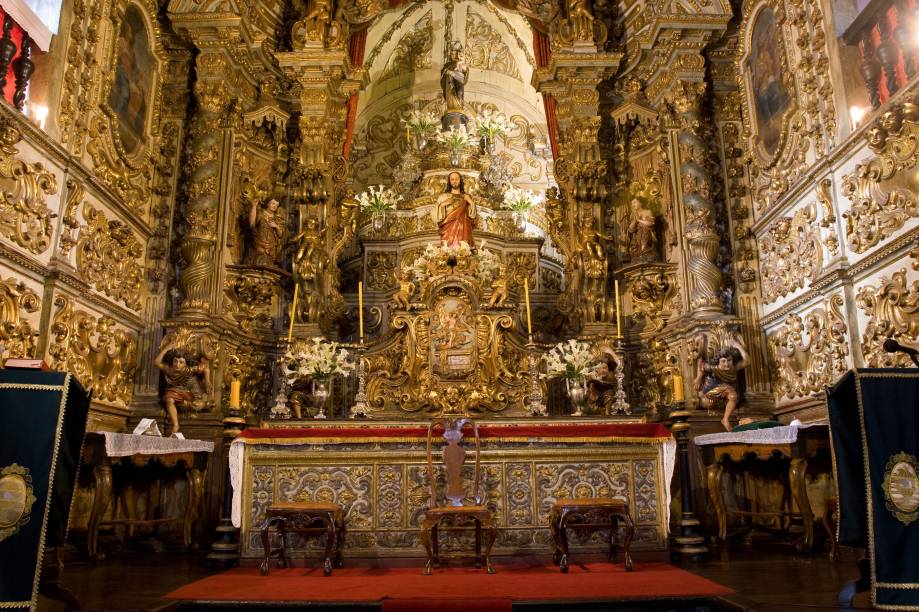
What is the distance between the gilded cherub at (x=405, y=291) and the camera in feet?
30.9

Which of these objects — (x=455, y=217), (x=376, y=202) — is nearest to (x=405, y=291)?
(x=455, y=217)

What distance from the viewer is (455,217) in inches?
383

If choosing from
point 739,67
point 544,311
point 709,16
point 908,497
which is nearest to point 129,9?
point 544,311

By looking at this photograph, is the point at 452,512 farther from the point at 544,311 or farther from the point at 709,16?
the point at 709,16

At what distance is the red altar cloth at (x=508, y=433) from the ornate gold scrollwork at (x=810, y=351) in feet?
7.96

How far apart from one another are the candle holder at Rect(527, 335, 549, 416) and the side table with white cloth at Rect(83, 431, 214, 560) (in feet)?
12.5

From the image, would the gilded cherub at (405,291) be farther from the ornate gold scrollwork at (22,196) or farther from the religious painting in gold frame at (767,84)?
the religious painting in gold frame at (767,84)

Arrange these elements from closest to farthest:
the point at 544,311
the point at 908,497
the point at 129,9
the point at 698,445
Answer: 1. the point at 908,497
2. the point at 698,445
3. the point at 129,9
4. the point at 544,311

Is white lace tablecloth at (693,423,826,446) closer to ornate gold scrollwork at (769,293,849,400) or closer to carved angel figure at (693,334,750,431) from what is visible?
ornate gold scrollwork at (769,293,849,400)

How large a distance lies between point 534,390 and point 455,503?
2.79 metres

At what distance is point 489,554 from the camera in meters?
5.55

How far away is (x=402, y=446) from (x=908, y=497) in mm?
3883

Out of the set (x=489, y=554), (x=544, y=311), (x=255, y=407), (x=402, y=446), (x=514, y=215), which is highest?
(x=514, y=215)

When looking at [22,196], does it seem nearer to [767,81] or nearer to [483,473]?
[483,473]
